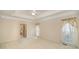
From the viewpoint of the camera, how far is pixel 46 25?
1.77 m

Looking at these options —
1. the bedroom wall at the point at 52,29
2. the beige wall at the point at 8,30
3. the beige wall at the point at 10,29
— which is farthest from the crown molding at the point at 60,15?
the beige wall at the point at 8,30

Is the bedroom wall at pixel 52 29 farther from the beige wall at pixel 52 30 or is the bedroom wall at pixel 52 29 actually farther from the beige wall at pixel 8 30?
the beige wall at pixel 8 30

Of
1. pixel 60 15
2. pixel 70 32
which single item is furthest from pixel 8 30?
pixel 70 32

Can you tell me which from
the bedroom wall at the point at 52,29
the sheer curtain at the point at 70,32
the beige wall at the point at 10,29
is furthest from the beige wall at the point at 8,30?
the sheer curtain at the point at 70,32

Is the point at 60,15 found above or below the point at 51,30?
above

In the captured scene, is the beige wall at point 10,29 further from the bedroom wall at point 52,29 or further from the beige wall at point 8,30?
the bedroom wall at point 52,29

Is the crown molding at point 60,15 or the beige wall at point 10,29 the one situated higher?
the crown molding at point 60,15

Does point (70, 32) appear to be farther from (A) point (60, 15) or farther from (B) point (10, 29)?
(B) point (10, 29)

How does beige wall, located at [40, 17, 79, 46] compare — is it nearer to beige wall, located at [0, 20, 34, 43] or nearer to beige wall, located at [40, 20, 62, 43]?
beige wall, located at [40, 20, 62, 43]

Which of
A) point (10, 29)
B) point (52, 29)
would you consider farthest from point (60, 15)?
point (10, 29)

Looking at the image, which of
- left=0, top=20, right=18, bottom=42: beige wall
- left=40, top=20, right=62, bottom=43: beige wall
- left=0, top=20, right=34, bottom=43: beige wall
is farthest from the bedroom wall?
left=0, top=20, right=18, bottom=42: beige wall

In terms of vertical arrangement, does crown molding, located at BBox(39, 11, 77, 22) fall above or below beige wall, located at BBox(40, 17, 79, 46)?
above
